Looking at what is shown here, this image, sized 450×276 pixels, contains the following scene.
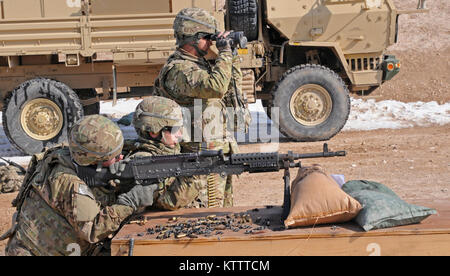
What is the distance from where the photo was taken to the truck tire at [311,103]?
1052cm

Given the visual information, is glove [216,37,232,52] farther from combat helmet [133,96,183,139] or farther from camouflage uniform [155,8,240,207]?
combat helmet [133,96,183,139]

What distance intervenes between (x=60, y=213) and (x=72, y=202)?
182mm

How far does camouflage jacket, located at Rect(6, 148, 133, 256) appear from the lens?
→ 3758 millimetres

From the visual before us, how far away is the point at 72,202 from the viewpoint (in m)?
3.74

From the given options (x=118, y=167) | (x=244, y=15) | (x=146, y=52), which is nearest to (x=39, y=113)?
(x=146, y=52)

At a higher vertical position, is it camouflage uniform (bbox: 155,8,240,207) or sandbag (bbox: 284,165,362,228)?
camouflage uniform (bbox: 155,8,240,207)

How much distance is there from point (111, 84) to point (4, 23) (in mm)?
1862

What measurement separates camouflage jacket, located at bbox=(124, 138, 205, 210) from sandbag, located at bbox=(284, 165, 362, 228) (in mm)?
745

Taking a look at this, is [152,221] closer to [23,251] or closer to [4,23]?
[23,251]

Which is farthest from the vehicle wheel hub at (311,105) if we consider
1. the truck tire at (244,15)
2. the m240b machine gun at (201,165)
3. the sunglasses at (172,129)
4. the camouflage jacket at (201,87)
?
the m240b machine gun at (201,165)

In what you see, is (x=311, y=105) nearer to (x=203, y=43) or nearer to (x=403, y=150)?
(x=403, y=150)

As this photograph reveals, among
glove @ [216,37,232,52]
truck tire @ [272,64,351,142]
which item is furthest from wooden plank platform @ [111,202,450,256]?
truck tire @ [272,64,351,142]

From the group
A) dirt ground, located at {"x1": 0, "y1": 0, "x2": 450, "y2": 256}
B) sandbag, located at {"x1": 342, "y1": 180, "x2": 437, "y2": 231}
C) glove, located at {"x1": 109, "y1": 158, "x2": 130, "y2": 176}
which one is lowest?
dirt ground, located at {"x1": 0, "y1": 0, "x2": 450, "y2": 256}

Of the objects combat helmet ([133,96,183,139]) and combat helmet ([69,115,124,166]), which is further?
combat helmet ([133,96,183,139])
